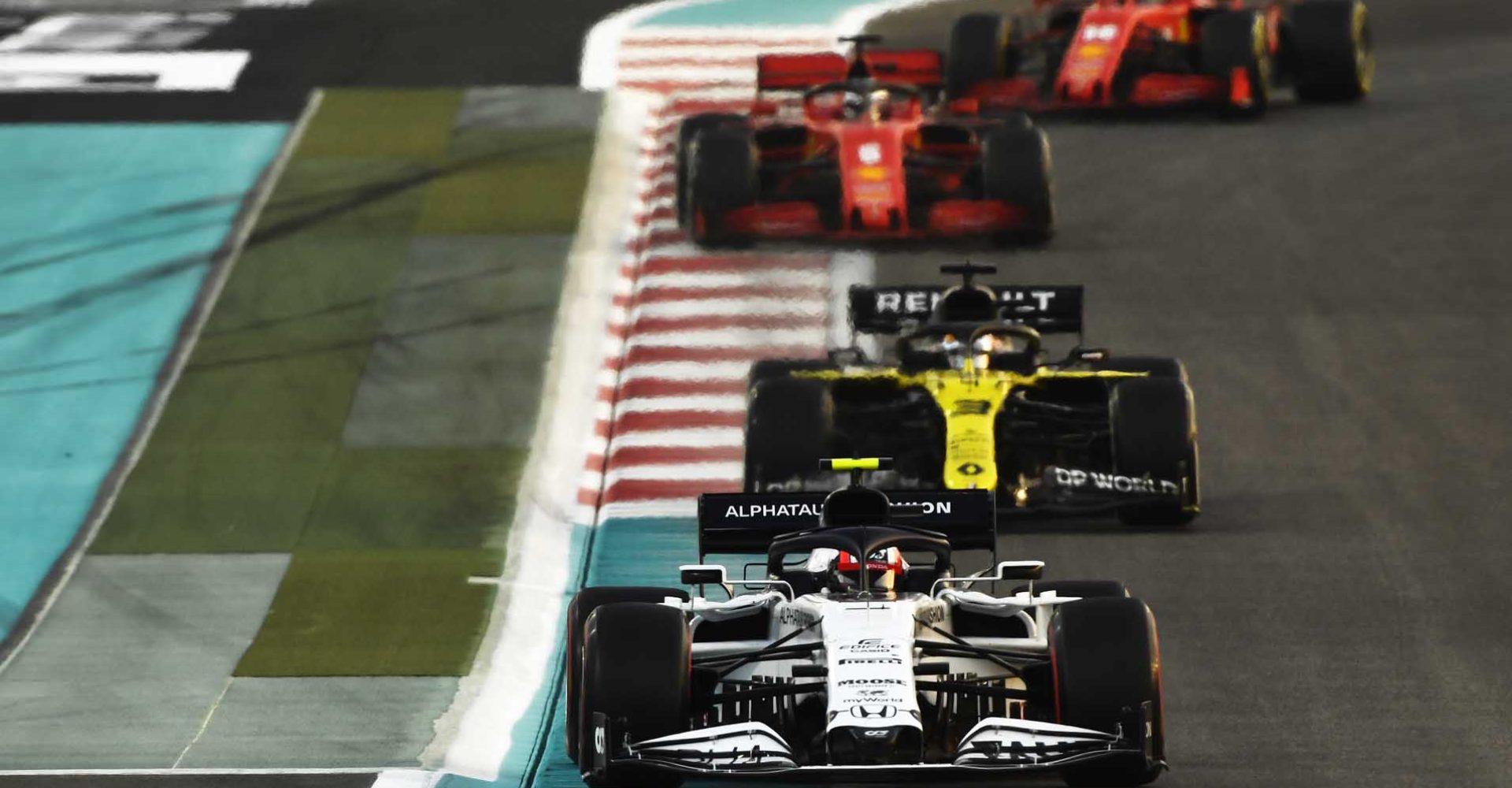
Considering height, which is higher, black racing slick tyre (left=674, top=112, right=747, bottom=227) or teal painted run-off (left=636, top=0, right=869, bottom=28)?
teal painted run-off (left=636, top=0, right=869, bottom=28)

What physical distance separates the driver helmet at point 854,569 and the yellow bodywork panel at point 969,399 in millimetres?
4609

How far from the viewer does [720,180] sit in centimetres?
2805

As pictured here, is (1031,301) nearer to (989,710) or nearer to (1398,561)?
(1398,561)

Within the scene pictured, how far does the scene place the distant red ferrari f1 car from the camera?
31547mm

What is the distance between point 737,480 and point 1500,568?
6097mm

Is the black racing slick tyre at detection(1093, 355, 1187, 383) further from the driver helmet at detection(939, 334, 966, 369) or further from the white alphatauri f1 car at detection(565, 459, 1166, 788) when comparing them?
the white alphatauri f1 car at detection(565, 459, 1166, 788)

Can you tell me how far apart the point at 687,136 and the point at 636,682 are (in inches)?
622

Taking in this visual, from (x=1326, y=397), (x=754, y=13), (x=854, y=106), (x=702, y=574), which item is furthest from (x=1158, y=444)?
(x=754, y=13)

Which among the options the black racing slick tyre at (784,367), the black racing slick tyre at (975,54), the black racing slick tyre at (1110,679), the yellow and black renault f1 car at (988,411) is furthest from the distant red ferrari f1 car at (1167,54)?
the black racing slick tyre at (1110,679)

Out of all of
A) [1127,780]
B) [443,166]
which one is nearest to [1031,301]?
[1127,780]

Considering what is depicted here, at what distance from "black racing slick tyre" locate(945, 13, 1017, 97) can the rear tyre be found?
12.2 metres

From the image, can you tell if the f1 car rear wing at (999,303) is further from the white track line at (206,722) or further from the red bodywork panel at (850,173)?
the white track line at (206,722)

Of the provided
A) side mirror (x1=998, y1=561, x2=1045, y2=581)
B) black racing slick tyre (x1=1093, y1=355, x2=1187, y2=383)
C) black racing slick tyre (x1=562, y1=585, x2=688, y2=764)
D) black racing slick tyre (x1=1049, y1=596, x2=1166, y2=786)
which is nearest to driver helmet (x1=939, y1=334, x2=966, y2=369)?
black racing slick tyre (x1=1093, y1=355, x2=1187, y2=383)

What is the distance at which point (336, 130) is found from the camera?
108 feet
